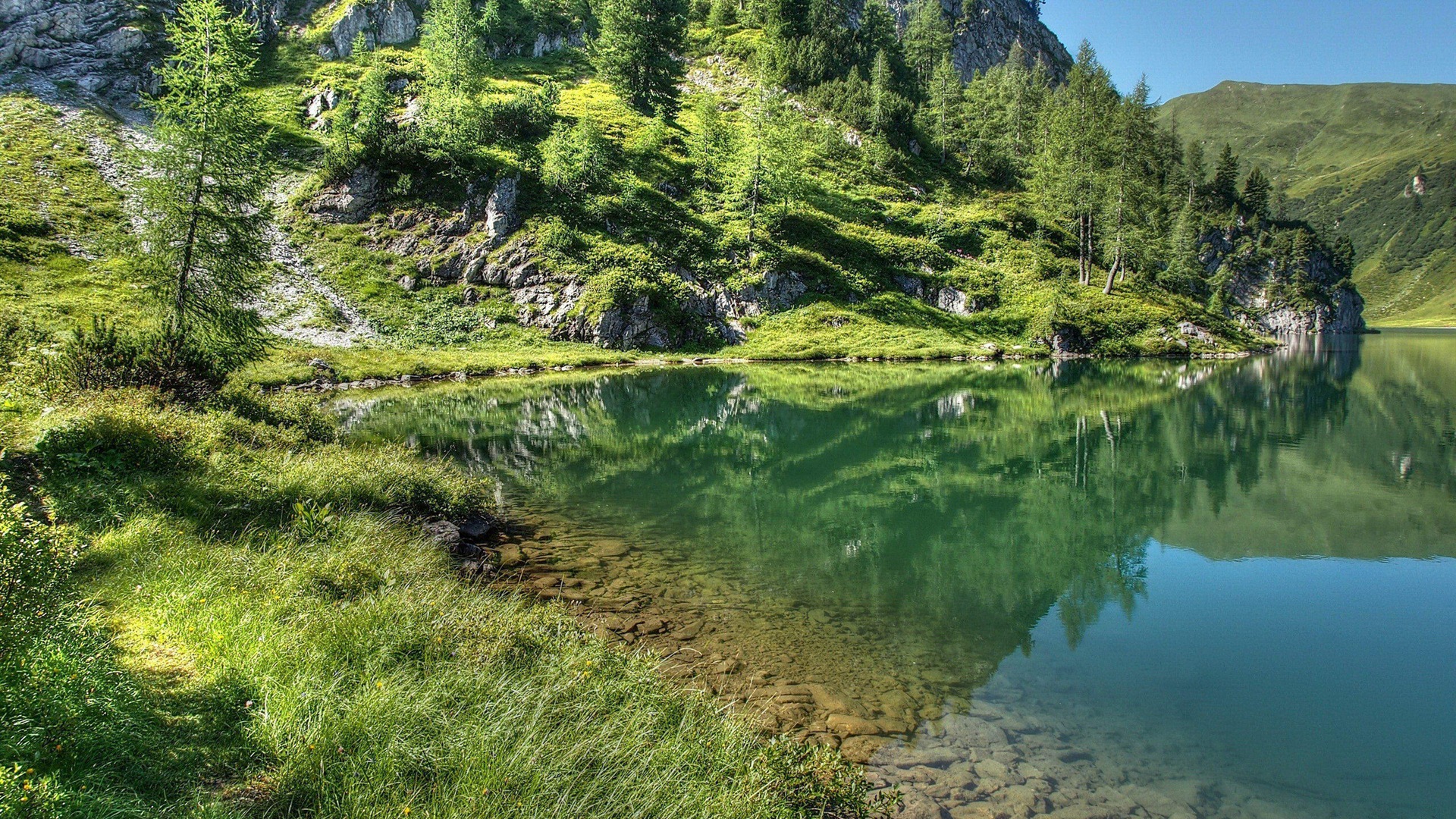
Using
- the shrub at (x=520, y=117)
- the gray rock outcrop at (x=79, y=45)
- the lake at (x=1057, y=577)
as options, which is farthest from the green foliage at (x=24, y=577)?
the gray rock outcrop at (x=79, y=45)

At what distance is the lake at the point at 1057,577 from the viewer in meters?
7.07

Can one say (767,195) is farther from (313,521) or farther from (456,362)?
(313,521)

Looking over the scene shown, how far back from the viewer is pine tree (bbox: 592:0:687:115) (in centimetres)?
8294

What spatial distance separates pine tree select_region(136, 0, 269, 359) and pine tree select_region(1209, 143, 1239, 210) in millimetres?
130222

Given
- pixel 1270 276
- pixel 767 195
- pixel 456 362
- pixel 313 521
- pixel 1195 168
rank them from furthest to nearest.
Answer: pixel 1195 168
pixel 1270 276
pixel 767 195
pixel 456 362
pixel 313 521

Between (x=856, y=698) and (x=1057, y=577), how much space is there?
6.25 meters

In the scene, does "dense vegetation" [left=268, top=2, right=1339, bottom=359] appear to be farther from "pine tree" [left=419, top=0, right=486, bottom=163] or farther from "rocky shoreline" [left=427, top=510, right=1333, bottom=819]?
"rocky shoreline" [left=427, top=510, right=1333, bottom=819]

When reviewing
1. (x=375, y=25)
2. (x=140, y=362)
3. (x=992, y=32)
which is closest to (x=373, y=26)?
(x=375, y=25)

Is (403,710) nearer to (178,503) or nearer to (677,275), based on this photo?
(178,503)

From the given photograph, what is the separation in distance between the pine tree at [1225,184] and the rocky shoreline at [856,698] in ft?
423

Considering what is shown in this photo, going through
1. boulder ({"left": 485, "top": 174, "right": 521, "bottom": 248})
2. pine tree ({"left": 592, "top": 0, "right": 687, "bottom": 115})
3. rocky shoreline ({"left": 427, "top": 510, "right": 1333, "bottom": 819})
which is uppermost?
pine tree ({"left": 592, "top": 0, "right": 687, "bottom": 115})

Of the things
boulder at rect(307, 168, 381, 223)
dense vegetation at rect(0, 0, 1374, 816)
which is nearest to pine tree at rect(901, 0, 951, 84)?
dense vegetation at rect(0, 0, 1374, 816)

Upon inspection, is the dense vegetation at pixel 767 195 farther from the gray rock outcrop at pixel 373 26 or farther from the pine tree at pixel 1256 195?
the pine tree at pixel 1256 195

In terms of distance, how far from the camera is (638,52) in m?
83.0
